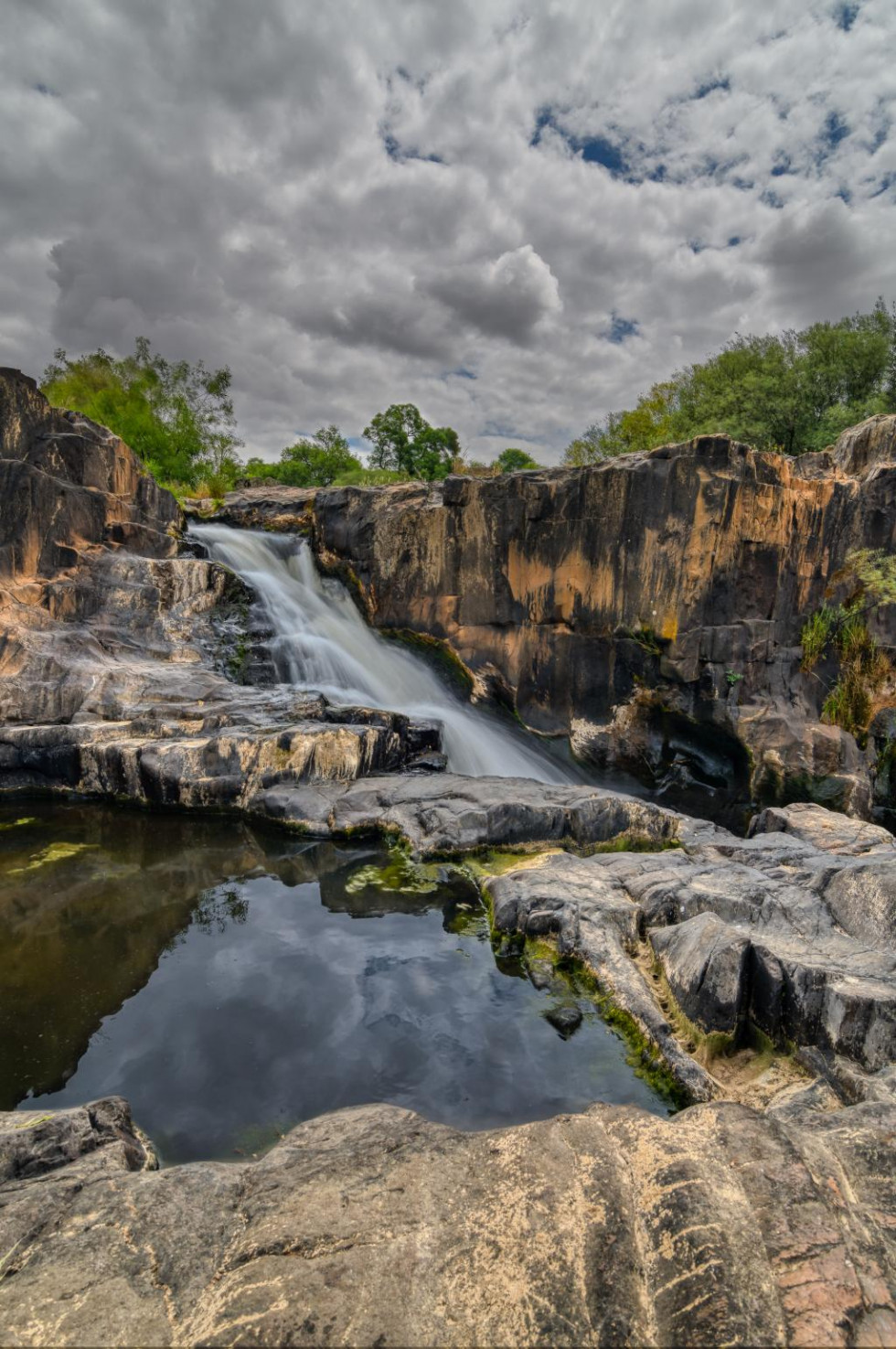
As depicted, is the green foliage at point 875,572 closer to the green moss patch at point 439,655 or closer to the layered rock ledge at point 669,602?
the layered rock ledge at point 669,602

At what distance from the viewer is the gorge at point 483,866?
7.51 feet

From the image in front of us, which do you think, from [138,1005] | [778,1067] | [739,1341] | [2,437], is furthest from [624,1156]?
[2,437]

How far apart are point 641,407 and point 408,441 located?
47.1 feet

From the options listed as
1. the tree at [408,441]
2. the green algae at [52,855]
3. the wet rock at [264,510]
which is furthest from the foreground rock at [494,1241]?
the tree at [408,441]

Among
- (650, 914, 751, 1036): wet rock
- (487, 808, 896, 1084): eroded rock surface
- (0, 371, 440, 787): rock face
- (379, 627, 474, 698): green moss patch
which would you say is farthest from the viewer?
(379, 627, 474, 698): green moss patch

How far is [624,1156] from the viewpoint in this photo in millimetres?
2760

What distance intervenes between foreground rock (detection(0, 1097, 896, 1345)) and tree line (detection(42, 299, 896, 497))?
61.9 feet

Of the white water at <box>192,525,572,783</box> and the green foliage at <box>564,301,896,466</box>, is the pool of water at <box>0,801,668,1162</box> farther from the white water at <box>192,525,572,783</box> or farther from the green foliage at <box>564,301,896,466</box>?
the green foliage at <box>564,301,896,466</box>

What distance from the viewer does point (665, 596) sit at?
44.4ft

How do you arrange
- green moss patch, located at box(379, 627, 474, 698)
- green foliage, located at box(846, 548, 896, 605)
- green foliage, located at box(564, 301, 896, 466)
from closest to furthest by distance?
green foliage, located at box(846, 548, 896, 605)
green moss patch, located at box(379, 627, 474, 698)
green foliage, located at box(564, 301, 896, 466)

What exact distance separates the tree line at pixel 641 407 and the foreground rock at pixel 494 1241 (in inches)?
742

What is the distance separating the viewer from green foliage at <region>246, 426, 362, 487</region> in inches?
1897

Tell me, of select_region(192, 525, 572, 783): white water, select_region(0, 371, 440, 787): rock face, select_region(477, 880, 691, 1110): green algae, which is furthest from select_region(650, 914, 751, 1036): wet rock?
select_region(192, 525, 572, 783): white water

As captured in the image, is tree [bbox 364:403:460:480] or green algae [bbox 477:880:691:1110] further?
tree [bbox 364:403:460:480]
